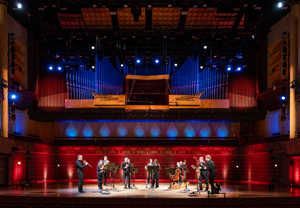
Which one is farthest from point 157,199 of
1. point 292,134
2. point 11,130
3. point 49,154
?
point 49,154

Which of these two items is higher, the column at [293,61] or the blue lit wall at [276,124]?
the column at [293,61]

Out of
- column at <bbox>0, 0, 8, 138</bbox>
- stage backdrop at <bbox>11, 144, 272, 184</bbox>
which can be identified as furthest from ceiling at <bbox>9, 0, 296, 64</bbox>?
stage backdrop at <bbox>11, 144, 272, 184</bbox>

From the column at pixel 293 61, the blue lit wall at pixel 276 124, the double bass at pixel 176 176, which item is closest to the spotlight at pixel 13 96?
the double bass at pixel 176 176

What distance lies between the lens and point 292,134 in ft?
55.7

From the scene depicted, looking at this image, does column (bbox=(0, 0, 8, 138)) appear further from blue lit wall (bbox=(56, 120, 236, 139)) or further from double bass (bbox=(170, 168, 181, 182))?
double bass (bbox=(170, 168, 181, 182))

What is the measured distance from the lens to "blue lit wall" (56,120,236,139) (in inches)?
915

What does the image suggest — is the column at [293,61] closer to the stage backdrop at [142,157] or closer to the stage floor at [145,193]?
the stage floor at [145,193]

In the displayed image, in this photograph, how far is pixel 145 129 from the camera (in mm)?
23453

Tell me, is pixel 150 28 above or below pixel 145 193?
above

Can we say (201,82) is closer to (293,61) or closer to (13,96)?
(293,61)

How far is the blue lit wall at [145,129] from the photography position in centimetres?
2323

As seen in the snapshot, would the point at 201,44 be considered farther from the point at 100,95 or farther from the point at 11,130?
the point at 11,130

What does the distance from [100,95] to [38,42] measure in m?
4.65

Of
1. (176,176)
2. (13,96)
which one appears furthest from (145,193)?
(13,96)
